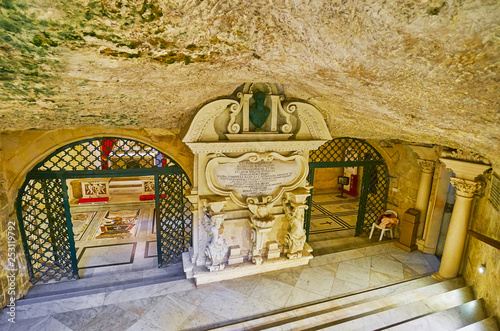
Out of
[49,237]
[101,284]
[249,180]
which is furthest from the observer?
[49,237]

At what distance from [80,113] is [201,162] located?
1624mm

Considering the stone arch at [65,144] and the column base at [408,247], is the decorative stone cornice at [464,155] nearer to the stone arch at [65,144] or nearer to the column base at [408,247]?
the column base at [408,247]

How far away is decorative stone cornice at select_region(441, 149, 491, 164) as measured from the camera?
3839 millimetres

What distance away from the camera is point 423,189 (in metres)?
5.36

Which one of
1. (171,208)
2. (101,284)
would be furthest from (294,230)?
(101,284)

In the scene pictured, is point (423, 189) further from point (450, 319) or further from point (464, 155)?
point (450, 319)

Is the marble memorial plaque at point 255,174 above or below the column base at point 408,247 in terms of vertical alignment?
above

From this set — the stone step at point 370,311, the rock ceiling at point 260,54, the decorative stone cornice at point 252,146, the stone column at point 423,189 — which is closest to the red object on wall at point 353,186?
the stone column at point 423,189

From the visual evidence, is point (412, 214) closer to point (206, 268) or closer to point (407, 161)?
point (407, 161)

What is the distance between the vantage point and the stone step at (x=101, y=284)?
154 inches

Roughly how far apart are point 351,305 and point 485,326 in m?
1.56

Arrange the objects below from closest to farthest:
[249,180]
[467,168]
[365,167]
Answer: [467,168] < [249,180] < [365,167]

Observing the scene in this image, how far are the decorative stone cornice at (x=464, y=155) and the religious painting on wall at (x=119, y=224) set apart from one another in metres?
6.99

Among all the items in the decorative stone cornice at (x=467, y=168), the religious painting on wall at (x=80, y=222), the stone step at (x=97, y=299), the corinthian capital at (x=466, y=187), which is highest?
the decorative stone cornice at (x=467, y=168)
